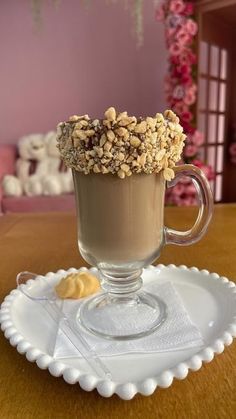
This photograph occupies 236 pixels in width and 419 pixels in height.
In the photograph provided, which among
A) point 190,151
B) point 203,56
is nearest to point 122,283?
point 190,151

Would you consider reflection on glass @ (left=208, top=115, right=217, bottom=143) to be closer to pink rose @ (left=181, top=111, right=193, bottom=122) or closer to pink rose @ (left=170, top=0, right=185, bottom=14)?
pink rose @ (left=181, top=111, right=193, bottom=122)

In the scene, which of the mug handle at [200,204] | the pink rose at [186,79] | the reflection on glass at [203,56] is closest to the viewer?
the mug handle at [200,204]

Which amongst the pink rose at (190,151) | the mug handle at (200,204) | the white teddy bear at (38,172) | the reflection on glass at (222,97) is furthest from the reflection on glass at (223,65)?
the mug handle at (200,204)

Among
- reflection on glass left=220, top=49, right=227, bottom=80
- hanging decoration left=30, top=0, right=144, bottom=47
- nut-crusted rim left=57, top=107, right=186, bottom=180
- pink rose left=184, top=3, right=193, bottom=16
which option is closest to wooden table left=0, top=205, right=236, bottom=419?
nut-crusted rim left=57, top=107, right=186, bottom=180

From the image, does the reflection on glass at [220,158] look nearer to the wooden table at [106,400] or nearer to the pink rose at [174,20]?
the pink rose at [174,20]

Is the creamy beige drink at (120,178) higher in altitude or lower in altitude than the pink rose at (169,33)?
lower

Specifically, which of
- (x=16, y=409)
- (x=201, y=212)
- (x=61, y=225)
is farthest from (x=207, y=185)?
(x=61, y=225)
